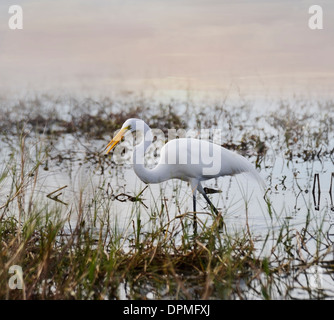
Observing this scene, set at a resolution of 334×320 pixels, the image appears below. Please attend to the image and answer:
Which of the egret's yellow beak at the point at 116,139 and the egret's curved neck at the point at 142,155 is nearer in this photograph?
the egret's yellow beak at the point at 116,139

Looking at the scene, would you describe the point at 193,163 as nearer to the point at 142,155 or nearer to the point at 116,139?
the point at 142,155

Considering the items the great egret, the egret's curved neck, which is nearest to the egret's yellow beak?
the egret's curved neck

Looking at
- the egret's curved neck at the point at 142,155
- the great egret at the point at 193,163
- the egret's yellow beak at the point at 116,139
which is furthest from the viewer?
the great egret at the point at 193,163

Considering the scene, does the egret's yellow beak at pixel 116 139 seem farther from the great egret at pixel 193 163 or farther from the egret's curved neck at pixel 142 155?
the great egret at pixel 193 163

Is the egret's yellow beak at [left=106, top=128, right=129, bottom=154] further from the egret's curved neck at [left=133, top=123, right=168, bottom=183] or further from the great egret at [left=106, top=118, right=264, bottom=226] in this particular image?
the great egret at [left=106, top=118, right=264, bottom=226]

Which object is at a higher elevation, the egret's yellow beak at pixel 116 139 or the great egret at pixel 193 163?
the egret's yellow beak at pixel 116 139

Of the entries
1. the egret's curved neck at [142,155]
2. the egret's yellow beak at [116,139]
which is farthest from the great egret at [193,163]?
the egret's yellow beak at [116,139]

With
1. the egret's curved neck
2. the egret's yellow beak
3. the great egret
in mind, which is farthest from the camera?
the great egret

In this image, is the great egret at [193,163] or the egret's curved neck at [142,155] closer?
the egret's curved neck at [142,155]

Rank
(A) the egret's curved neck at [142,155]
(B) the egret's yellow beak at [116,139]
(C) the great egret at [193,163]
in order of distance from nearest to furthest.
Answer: (B) the egret's yellow beak at [116,139] < (A) the egret's curved neck at [142,155] < (C) the great egret at [193,163]

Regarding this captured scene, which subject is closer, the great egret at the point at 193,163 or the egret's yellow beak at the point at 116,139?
the egret's yellow beak at the point at 116,139

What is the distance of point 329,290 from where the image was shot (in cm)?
373

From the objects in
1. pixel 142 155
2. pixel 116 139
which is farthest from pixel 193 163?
pixel 116 139
